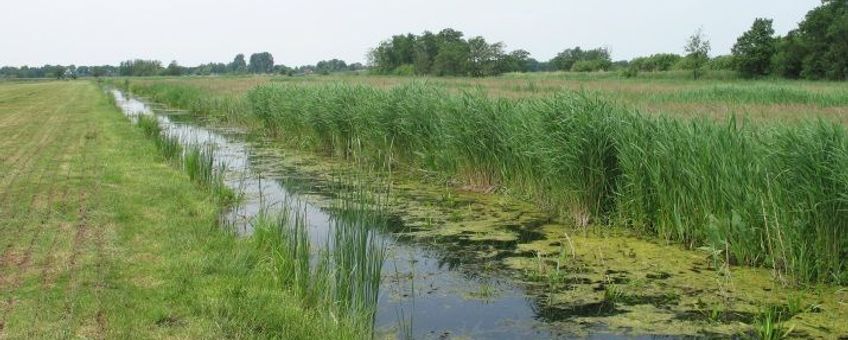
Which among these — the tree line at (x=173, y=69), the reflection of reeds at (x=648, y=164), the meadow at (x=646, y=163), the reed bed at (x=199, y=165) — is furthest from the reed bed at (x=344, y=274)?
the tree line at (x=173, y=69)

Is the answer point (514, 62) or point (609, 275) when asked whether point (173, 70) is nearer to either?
point (514, 62)

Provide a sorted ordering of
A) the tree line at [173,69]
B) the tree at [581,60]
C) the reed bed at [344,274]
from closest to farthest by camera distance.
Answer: the reed bed at [344,274], the tree at [581,60], the tree line at [173,69]

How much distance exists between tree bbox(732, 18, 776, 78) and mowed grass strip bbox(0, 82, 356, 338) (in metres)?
48.9

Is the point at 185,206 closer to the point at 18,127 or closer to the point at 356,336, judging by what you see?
the point at 356,336

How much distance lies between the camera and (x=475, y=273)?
6.52 metres

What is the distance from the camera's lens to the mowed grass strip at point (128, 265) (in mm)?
4414

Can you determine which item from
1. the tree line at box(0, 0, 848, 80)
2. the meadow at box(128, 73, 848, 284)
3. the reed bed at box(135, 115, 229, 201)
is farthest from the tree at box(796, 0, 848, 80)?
the reed bed at box(135, 115, 229, 201)

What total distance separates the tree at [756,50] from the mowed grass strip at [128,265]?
48913 mm

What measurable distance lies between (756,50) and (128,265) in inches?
2076

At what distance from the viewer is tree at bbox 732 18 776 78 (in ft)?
163

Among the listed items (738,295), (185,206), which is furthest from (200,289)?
(738,295)

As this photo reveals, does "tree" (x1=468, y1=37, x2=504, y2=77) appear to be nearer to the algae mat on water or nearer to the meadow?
the meadow

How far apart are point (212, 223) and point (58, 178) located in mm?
4112

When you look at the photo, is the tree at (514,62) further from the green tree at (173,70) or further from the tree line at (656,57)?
the green tree at (173,70)
